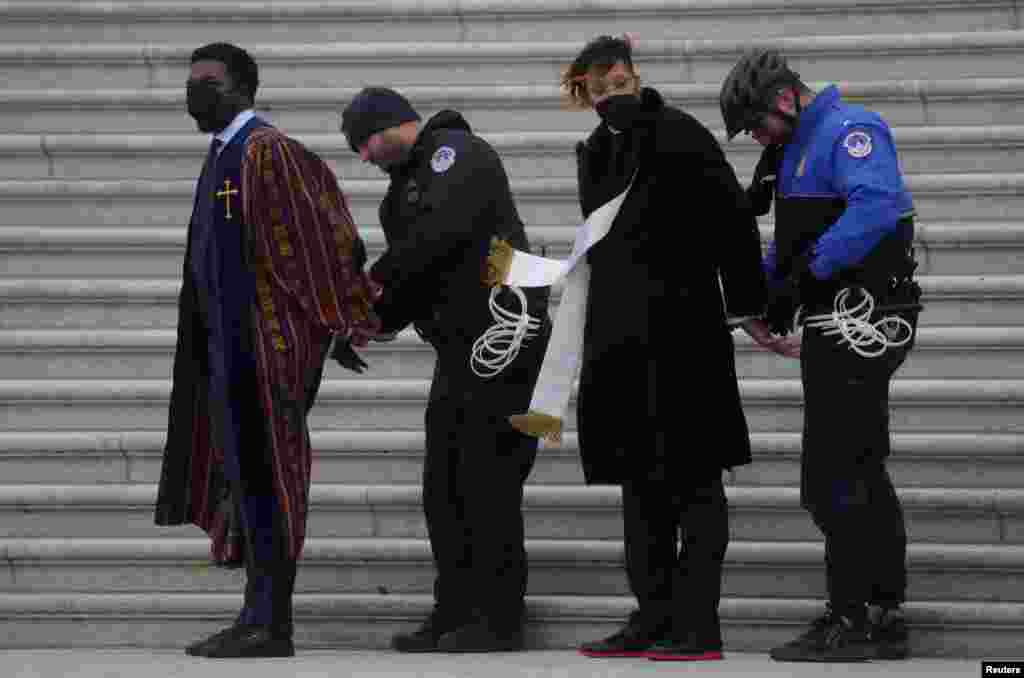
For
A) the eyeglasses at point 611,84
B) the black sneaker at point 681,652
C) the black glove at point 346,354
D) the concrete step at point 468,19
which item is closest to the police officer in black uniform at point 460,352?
the black glove at point 346,354

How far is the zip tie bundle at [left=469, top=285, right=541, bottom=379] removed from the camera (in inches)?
223

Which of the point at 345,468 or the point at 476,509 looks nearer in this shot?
the point at 476,509

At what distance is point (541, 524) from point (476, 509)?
0.75 m

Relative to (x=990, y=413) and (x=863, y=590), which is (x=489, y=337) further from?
(x=990, y=413)

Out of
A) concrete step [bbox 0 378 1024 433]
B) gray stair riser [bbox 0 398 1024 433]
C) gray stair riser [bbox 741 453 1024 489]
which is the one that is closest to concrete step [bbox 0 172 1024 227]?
concrete step [bbox 0 378 1024 433]

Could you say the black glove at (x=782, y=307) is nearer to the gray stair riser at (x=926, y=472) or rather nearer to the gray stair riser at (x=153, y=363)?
the gray stair riser at (x=926, y=472)

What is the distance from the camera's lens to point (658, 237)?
527cm

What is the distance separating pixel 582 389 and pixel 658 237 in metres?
0.47

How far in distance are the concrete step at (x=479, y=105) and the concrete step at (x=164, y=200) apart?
325mm

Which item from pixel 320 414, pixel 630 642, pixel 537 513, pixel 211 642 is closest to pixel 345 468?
pixel 320 414

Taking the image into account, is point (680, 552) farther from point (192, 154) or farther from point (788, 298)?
point (192, 154)

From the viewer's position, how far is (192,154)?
25.2 ft

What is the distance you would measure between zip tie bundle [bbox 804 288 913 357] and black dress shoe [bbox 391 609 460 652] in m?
1.37

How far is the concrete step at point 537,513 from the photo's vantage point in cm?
612
